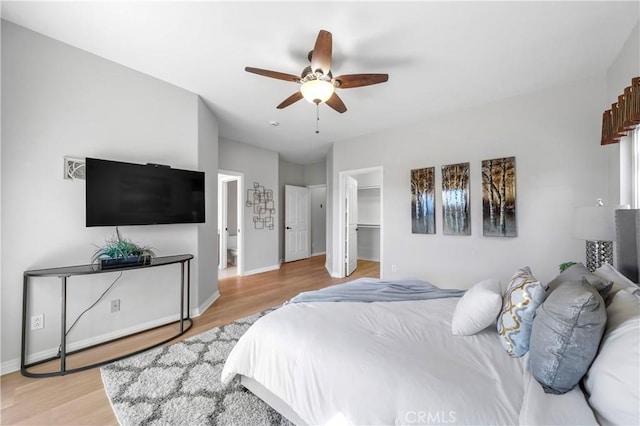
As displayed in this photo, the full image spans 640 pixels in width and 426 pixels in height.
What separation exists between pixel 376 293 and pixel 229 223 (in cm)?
516

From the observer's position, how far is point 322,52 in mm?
1841

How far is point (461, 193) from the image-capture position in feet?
11.2

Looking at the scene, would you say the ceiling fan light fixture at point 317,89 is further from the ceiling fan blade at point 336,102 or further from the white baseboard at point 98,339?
the white baseboard at point 98,339

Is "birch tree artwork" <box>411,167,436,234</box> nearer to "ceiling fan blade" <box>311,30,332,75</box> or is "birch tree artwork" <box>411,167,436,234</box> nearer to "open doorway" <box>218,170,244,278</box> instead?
"ceiling fan blade" <box>311,30,332,75</box>

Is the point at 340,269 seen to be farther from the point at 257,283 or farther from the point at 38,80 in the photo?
the point at 38,80

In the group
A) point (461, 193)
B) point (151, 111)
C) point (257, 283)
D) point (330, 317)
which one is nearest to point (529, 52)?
point (461, 193)

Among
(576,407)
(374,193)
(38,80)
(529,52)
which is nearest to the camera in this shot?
(576,407)

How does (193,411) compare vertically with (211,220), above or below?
below

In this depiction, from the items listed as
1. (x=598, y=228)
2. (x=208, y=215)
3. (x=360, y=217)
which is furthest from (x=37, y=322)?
(x=360, y=217)

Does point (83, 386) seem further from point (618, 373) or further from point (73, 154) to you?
point (618, 373)

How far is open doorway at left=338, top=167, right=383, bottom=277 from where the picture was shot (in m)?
4.91

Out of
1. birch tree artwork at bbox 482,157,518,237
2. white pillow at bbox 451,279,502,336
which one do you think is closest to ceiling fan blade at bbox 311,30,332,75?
white pillow at bbox 451,279,502,336

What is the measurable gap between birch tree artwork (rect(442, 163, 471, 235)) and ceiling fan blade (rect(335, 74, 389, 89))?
199cm

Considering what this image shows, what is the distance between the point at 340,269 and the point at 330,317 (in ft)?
11.2
